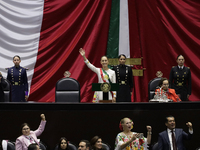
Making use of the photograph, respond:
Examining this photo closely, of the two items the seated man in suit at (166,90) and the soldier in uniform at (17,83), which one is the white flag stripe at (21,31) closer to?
the soldier in uniform at (17,83)

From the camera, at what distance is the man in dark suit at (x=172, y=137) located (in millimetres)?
4684

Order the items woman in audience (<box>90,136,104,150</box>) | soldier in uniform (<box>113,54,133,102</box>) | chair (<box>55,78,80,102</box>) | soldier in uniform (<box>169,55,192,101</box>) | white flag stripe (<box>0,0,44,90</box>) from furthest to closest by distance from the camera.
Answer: white flag stripe (<box>0,0,44,90</box>), soldier in uniform (<box>169,55,192,101</box>), soldier in uniform (<box>113,54,133,102</box>), chair (<box>55,78,80,102</box>), woman in audience (<box>90,136,104,150</box>)

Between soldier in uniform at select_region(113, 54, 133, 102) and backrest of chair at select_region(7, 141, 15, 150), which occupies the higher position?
soldier in uniform at select_region(113, 54, 133, 102)

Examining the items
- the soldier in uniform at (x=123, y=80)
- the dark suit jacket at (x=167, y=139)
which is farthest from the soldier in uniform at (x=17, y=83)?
the dark suit jacket at (x=167, y=139)

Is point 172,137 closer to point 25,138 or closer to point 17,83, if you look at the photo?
point 25,138

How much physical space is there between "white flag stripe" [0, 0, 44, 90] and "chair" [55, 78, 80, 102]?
208cm

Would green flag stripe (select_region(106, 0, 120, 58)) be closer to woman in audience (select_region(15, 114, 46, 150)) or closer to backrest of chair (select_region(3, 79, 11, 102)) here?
backrest of chair (select_region(3, 79, 11, 102))

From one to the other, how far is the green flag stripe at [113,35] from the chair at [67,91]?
2.15 metres

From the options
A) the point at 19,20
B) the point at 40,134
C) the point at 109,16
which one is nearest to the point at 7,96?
the point at 40,134

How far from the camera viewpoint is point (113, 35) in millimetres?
8359

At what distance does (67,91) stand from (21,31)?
105 inches

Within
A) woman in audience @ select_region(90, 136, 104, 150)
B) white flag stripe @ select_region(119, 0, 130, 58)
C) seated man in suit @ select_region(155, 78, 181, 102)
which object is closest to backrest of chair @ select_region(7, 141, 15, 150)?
woman in audience @ select_region(90, 136, 104, 150)

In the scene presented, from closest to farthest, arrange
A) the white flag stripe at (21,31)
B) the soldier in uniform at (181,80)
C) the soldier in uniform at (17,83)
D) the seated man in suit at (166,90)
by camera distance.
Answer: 1. the seated man in suit at (166,90)
2. the soldier in uniform at (181,80)
3. the soldier in uniform at (17,83)
4. the white flag stripe at (21,31)

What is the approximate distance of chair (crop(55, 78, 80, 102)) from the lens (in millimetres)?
6359
